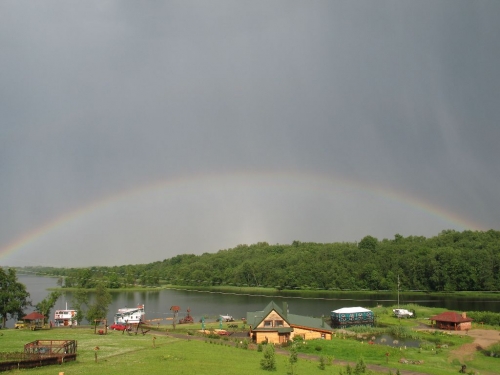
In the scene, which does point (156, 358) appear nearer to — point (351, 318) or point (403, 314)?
point (351, 318)

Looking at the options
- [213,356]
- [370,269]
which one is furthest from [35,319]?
[370,269]

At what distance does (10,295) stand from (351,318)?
49.5 metres

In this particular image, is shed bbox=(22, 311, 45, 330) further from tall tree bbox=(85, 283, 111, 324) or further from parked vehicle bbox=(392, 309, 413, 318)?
parked vehicle bbox=(392, 309, 413, 318)

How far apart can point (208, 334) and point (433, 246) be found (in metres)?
128

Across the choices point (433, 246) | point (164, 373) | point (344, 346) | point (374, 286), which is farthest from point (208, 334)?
point (433, 246)

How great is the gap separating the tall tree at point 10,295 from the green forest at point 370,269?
8579cm

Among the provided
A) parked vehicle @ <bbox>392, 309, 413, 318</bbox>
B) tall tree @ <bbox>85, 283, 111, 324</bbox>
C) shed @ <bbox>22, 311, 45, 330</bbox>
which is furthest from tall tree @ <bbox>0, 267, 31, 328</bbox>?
parked vehicle @ <bbox>392, 309, 413, 318</bbox>

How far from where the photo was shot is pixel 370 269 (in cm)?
13738

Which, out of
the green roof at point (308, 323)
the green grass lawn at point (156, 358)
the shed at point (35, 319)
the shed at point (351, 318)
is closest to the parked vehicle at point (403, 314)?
the shed at point (351, 318)

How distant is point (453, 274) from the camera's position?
400ft

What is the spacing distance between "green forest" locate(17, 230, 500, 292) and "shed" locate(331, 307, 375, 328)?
215 ft

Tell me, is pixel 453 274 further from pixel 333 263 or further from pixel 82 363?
pixel 82 363

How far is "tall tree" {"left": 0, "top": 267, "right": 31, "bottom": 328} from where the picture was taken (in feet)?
190

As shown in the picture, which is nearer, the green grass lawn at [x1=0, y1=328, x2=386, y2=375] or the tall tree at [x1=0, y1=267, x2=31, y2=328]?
the green grass lawn at [x1=0, y1=328, x2=386, y2=375]
